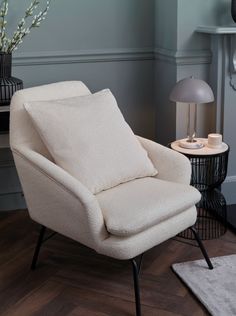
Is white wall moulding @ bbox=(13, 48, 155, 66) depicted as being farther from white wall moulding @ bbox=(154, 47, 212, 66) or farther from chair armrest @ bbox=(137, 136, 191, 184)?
chair armrest @ bbox=(137, 136, 191, 184)

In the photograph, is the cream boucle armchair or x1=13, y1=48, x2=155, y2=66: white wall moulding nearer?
the cream boucle armchair

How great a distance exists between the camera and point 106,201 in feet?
7.34

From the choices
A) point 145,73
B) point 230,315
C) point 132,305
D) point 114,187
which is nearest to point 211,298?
point 230,315

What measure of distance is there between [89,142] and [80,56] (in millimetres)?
1023

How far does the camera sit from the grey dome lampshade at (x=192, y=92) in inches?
107

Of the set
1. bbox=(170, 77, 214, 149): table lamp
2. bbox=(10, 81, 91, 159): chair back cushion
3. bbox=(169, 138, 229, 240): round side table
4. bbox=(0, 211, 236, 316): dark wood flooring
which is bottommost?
bbox=(0, 211, 236, 316): dark wood flooring

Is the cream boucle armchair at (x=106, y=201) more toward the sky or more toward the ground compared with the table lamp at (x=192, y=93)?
more toward the ground

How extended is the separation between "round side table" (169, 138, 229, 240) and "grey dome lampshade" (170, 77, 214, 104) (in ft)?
0.91

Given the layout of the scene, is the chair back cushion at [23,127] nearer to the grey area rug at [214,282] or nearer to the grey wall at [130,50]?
the grey wall at [130,50]

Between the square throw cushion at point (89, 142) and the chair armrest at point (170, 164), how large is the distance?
7 cm

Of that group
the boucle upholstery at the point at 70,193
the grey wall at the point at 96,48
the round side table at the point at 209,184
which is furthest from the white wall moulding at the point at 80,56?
the round side table at the point at 209,184

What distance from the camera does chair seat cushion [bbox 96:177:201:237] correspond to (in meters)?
2.08

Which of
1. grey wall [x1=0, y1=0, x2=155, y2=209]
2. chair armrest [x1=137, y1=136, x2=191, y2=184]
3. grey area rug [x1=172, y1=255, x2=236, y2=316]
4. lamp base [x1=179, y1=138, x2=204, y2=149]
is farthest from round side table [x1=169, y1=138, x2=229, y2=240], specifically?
grey wall [x1=0, y1=0, x2=155, y2=209]

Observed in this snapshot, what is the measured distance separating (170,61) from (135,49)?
0.93ft
